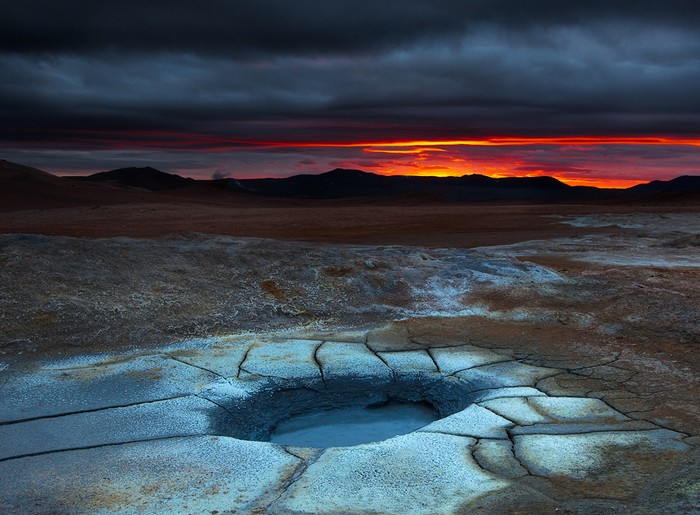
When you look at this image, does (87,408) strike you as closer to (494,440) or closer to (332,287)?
(494,440)

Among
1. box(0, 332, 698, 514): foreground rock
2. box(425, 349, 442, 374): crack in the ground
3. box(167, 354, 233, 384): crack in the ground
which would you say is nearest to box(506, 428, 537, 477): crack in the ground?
box(0, 332, 698, 514): foreground rock

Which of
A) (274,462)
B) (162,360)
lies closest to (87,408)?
(162,360)

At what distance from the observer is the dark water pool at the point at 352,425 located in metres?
5.11

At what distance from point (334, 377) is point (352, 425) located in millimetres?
630

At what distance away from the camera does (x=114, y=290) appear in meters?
7.96

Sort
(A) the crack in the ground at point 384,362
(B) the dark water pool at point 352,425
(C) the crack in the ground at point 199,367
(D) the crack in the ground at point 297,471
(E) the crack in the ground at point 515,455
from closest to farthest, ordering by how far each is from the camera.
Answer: (D) the crack in the ground at point 297,471 < (E) the crack in the ground at point 515,455 < (B) the dark water pool at point 352,425 < (C) the crack in the ground at point 199,367 < (A) the crack in the ground at point 384,362

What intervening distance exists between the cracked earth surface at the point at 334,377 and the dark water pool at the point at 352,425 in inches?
5.7

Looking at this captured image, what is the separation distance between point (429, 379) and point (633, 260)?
8.41m

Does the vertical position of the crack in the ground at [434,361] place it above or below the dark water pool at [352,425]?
above

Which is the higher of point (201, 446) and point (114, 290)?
point (114, 290)

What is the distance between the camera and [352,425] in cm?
542

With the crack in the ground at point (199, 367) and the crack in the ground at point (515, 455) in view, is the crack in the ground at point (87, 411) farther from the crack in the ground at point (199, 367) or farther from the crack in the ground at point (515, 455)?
the crack in the ground at point (515, 455)

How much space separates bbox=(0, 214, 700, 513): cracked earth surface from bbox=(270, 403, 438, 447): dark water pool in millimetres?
145

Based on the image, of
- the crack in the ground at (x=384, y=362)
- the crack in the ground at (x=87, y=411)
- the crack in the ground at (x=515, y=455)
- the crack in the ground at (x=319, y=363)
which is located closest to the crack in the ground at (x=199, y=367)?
the crack in the ground at (x=87, y=411)
